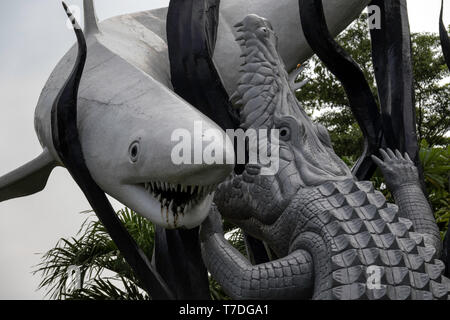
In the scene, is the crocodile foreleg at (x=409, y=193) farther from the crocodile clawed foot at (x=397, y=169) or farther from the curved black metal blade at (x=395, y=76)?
the curved black metal blade at (x=395, y=76)

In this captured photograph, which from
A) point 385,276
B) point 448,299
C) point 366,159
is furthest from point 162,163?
point 366,159

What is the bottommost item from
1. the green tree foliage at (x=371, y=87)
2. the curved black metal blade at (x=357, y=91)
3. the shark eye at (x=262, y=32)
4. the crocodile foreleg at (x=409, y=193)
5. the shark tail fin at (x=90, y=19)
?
the crocodile foreleg at (x=409, y=193)

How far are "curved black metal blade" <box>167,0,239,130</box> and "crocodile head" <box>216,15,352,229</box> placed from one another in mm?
203

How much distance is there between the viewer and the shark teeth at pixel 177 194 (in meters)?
3.41

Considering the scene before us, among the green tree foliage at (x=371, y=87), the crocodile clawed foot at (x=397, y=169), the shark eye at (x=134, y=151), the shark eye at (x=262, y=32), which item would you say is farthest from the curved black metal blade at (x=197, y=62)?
the green tree foliage at (x=371, y=87)

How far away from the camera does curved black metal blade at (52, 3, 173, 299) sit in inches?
146

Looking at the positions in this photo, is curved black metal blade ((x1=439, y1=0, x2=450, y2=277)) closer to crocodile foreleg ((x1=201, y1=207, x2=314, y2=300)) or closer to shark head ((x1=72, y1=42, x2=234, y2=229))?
crocodile foreleg ((x1=201, y1=207, x2=314, y2=300))

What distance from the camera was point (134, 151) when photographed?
343 cm

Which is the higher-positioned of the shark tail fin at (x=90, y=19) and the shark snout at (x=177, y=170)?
the shark tail fin at (x=90, y=19)

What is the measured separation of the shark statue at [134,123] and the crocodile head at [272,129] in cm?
45

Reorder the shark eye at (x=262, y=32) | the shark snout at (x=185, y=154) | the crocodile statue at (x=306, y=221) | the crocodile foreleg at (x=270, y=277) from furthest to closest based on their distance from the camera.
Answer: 1. the shark eye at (x=262, y=32)
2. the crocodile foreleg at (x=270, y=277)
3. the crocodile statue at (x=306, y=221)
4. the shark snout at (x=185, y=154)

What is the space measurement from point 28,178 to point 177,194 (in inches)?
56.8

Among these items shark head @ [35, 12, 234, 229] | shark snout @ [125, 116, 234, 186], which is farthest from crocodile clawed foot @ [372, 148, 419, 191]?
shark snout @ [125, 116, 234, 186]

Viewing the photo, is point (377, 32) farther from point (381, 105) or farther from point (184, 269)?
point (184, 269)
